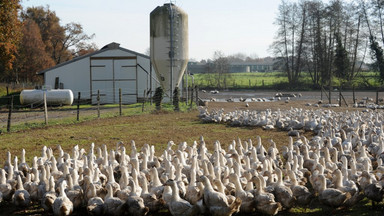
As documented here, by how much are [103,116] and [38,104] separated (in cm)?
1120

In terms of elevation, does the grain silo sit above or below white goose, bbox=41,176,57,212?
above

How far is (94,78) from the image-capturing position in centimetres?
3950

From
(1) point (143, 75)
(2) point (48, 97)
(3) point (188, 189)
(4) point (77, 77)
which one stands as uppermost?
(1) point (143, 75)

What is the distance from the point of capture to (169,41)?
105ft

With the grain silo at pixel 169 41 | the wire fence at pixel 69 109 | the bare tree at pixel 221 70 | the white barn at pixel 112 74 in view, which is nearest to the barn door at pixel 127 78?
the white barn at pixel 112 74

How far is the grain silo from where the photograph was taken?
105 feet

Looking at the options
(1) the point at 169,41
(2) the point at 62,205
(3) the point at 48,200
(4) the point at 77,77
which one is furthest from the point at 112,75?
(2) the point at 62,205

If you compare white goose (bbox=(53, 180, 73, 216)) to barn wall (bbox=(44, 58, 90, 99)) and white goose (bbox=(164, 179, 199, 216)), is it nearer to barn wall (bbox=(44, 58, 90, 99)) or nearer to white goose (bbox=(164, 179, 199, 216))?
white goose (bbox=(164, 179, 199, 216))

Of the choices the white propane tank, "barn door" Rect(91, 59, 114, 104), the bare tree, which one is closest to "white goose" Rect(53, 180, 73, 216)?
the white propane tank

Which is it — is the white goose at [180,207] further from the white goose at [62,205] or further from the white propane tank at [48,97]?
the white propane tank at [48,97]

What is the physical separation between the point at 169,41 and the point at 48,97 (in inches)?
413

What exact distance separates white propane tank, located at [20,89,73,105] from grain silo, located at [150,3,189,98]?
7876 millimetres

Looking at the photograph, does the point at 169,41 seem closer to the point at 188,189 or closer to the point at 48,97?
the point at 48,97

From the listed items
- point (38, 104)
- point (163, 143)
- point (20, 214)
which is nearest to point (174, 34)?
point (38, 104)
